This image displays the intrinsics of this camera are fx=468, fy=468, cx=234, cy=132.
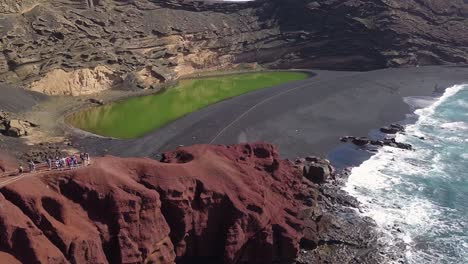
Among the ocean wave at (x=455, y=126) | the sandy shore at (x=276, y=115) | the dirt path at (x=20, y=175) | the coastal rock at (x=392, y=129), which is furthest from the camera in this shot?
the ocean wave at (x=455, y=126)

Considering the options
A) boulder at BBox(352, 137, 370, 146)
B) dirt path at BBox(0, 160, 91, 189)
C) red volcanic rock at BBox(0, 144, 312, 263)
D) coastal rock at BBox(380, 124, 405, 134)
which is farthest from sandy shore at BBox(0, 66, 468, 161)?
dirt path at BBox(0, 160, 91, 189)

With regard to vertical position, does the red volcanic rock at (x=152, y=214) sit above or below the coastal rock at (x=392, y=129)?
above

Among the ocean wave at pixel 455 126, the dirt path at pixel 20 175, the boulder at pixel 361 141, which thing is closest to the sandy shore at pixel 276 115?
the boulder at pixel 361 141

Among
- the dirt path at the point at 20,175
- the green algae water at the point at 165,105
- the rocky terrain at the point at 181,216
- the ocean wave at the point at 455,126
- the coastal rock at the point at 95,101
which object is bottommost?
the green algae water at the point at 165,105

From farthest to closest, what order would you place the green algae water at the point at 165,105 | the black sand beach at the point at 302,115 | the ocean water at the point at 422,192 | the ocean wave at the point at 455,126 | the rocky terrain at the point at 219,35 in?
the rocky terrain at the point at 219,35
the ocean wave at the point at 455,126
the green algae water at the point at 165,105
the black sand beach at the point at 302,115
the ocean water at the point at 422,192

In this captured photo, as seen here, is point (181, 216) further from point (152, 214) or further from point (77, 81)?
point (77, 81)

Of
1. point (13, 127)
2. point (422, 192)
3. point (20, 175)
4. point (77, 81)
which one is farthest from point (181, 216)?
point (77, 81)

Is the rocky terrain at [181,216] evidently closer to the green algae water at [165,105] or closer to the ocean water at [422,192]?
the ocean water at [422,192]
